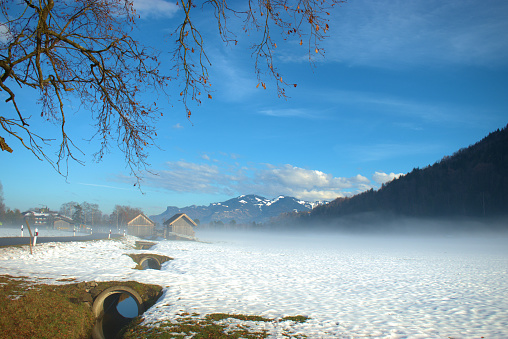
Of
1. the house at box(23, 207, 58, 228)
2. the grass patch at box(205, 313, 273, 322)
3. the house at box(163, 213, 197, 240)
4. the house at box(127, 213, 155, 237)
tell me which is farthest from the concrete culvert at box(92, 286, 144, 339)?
the house at box(23, 207, 58, 228)

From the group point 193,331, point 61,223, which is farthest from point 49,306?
point 61,223

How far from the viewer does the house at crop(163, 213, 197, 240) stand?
62.7 metres

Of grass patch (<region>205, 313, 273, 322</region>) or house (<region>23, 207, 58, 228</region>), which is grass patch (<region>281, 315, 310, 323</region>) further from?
house (<region>23, 207, 58, 228</region>)

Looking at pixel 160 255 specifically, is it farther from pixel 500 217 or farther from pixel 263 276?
pixel 500 217

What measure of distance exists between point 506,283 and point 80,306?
819 inches

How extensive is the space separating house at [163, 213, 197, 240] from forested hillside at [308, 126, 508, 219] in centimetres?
10677

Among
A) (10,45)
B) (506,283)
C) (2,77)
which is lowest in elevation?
(506,283)

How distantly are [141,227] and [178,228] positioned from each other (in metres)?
9.39

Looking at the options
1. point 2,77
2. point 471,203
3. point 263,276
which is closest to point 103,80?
point 2,77

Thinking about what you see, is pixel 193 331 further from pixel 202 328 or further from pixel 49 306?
pixel 49 306

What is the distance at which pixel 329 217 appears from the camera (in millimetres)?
180125

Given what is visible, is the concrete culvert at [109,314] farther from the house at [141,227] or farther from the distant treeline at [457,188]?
the distant treeline at [457,188]

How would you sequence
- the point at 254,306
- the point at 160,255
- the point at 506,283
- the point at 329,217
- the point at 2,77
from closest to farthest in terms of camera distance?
the point at 2,77, the point at 254,306, the point at 506,283, the point at 160,255, the point at 329,217

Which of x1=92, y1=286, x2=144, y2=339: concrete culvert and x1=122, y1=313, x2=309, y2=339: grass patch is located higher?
x1=122, y1=313, x2=309, y2=339: grass patch
